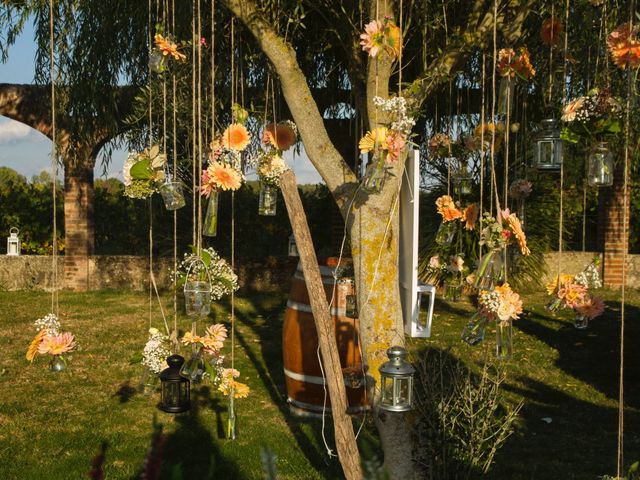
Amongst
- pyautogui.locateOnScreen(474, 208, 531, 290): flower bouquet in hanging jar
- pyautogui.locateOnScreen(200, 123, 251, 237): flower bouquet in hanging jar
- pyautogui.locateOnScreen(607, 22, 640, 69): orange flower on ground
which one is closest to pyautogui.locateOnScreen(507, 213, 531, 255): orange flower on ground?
pyautogui.locateOnScreen(474, 208, 531, 290): flower bouquet in hanging jar

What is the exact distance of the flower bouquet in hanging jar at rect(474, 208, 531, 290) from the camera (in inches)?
133

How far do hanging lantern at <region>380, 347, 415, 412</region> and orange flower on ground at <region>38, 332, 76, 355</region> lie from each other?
1.50 meters

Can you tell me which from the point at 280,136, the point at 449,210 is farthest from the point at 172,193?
the point at 449,210

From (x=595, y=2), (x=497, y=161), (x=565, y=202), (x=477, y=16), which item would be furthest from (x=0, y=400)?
(x=565, y=202)

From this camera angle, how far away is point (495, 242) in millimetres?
3400

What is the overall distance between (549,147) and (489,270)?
2.68 feet

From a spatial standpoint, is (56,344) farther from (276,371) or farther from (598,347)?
(598,347)

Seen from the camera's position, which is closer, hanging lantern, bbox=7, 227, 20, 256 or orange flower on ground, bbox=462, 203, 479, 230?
orange flower on ground, bbox=462, 203, 479, 230

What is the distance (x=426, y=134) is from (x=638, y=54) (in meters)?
7.19

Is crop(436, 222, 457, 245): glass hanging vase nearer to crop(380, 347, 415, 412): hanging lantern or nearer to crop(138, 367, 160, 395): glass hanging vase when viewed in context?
crop(380, 347, 415, 412): hanging lantern

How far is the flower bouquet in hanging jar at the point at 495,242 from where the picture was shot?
3.38m

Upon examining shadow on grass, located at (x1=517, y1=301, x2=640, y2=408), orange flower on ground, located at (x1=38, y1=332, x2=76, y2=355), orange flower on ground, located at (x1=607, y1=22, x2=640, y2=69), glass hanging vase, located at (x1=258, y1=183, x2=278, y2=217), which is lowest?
shadow on grass, located at (x1=517, y1=301, x2=640, y2=408)

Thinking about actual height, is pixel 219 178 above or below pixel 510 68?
below

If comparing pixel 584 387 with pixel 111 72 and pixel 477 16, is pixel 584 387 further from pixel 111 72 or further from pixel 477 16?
pixel 111 72
